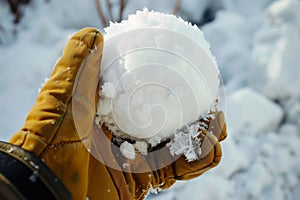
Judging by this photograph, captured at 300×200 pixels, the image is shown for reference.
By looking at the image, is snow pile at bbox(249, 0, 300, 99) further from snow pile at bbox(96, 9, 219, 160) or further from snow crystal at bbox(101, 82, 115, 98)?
snow crystal at bbox(101, 82, 115, 98)

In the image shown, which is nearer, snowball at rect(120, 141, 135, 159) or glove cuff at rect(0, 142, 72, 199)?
glove cuff at rect(0, 142, 72, 199)

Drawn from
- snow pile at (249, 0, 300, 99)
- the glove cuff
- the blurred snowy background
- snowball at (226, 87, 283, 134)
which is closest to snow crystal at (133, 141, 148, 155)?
the glove cuff

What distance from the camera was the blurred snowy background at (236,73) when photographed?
174 cm

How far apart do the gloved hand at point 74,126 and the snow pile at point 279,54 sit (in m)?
1.56

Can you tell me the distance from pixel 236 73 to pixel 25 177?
1900 millimetres

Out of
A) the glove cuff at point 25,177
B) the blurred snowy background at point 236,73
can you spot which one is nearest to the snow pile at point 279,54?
the blurred snowy background at point 236,73

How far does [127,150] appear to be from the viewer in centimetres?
68

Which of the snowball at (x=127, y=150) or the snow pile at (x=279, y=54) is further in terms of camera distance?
the snow pile at (x=279, y=54)

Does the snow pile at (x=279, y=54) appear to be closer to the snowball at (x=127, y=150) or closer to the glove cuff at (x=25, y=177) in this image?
the snowball at (x=127, y=150)

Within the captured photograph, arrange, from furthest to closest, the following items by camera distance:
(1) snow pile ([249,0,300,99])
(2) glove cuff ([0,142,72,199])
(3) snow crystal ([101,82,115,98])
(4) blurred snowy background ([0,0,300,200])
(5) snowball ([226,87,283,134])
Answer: (1) snow pile ([249,0,300,99]) < (5) snowball ([226,87,283,134]) < (4) blurred snowy background ([0,0,300,200]) < (3) snow crystal ([101,82,115,98]) < (2) glove cuff ([0,142,72,199])

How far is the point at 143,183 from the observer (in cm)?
75

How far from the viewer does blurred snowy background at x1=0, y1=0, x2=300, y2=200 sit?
1.74m

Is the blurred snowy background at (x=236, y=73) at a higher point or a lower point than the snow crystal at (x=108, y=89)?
lower

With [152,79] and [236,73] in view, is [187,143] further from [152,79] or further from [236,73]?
[236,73]
